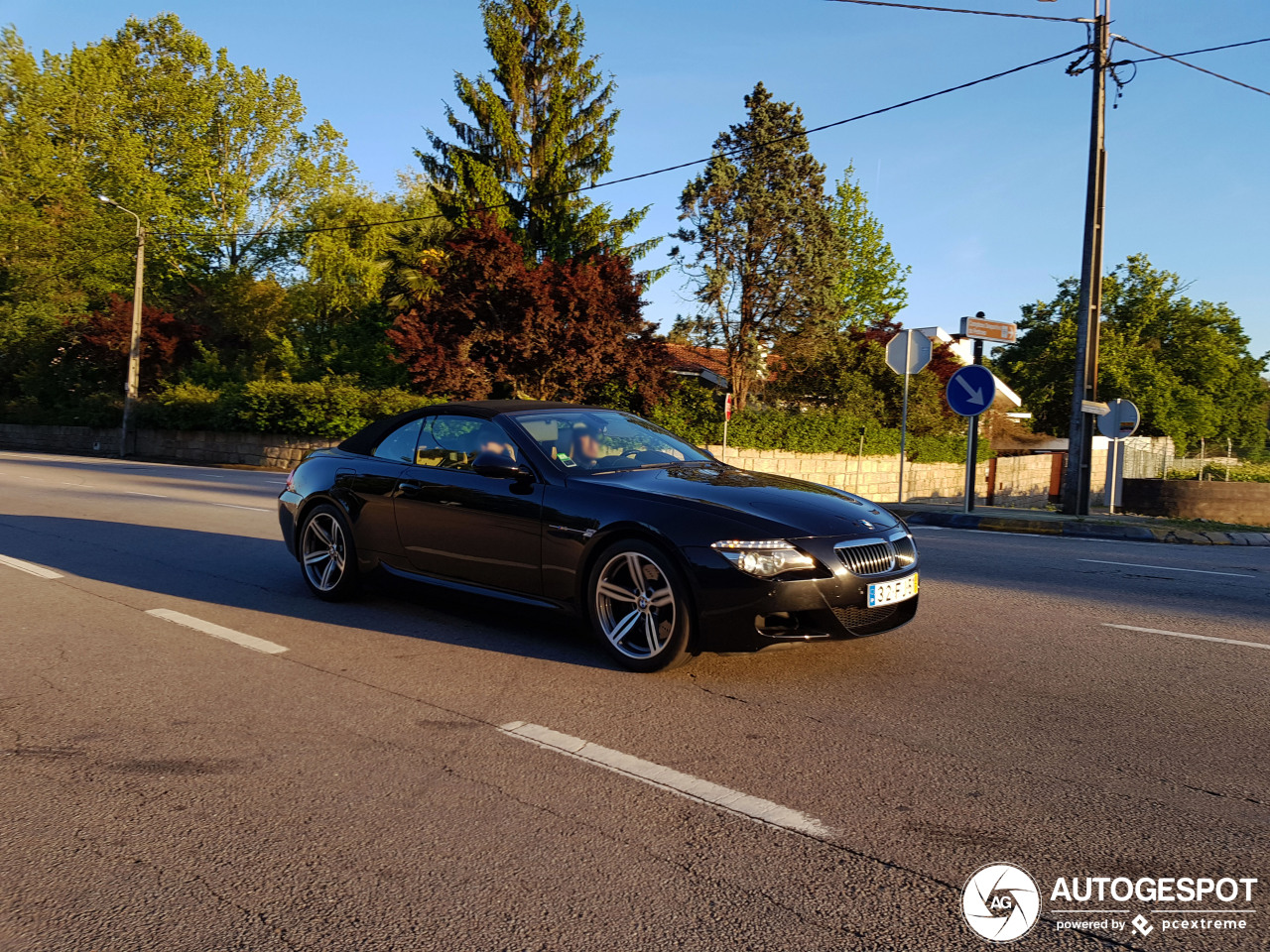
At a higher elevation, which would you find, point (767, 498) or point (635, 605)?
point (767, 498)

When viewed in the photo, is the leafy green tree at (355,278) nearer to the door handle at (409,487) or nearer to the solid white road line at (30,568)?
the solid white road line at (30,568)

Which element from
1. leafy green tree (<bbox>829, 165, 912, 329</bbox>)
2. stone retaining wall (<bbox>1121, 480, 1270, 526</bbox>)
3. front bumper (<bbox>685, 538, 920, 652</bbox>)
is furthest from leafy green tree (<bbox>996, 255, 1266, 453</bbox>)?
front bumper (<bbox>685, 538, 920, 652</bbox>)

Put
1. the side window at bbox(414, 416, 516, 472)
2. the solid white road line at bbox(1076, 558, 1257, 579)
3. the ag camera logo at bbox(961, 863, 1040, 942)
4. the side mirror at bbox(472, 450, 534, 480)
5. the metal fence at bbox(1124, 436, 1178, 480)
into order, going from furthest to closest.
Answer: the metal fence at bbox(1124, 436, 1178, 480)
the solid white road line at bbox(1076, 558, 1257, 579)
the side window at bbox(414, 416, 516, 472)
the side mirror at bbox(472, 450, 534, 480)
the ag camera logo at bbox(961, 863, 1040, 942)

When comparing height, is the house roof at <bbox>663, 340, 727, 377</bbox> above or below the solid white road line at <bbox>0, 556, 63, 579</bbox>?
above

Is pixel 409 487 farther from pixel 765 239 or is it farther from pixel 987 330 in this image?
pixel 765 239

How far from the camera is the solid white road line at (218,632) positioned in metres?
5.46

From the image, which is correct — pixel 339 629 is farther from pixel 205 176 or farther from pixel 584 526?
pixel 205 176

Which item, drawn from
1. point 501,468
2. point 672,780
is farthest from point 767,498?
point 672,780

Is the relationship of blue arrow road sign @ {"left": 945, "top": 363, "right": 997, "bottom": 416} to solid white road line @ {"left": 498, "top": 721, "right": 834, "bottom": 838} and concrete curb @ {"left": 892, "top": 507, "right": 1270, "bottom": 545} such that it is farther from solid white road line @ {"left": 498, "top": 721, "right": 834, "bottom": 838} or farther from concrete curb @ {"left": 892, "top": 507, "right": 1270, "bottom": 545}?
solid white road line @ {"left": 498, "top": 721, "right": 834, "bottom": 838}

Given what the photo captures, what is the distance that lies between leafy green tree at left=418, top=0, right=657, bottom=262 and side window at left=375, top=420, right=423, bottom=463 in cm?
2699

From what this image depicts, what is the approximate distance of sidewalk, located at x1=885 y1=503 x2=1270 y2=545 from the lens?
13.0 m

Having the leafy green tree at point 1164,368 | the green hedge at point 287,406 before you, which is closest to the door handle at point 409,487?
the green hedge at point 287,406

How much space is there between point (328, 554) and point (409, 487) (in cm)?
106

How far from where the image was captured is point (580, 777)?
3.46m
